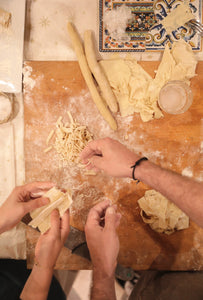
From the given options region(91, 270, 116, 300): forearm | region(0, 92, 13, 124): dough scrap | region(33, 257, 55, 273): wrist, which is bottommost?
region(91, 270, 116, 300): forearm

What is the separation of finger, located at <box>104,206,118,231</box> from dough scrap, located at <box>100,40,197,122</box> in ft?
2.56

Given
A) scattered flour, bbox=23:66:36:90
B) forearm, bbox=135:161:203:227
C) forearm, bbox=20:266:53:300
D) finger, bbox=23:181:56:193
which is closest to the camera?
forearm, bbox=135:161:203:227

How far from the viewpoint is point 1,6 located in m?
1.82

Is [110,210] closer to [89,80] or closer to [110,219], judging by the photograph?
[110,219]

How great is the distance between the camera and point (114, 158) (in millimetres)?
1574

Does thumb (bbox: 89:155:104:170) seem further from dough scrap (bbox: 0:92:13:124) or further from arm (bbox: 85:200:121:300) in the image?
dough scrap (bbox: 0:92:13:124)

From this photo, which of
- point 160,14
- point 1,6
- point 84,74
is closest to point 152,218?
point 84,74

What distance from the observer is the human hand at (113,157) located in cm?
156

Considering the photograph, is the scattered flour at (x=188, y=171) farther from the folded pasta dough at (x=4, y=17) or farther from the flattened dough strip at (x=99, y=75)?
the folded pasta dough at (x=4, y=17)

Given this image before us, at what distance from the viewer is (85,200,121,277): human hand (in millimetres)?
1567

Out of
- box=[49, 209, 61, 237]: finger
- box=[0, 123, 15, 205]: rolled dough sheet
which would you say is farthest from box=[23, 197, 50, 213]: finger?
box=[0, 123, 15, 205]: rolled dough sheet

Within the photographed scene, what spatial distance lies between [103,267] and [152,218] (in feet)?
1.81

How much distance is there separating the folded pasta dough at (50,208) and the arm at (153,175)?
32 cm

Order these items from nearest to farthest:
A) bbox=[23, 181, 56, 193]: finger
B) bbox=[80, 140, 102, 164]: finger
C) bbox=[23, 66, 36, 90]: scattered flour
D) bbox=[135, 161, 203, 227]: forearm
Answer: bbox=[135, 161, 203, 227]: forearm → bbox=[80, 140, 102, 164]: finger → bbox=[23, 181, 56, 193]: finger → bbox=[23, 66, 36, 90]: scattered flour
